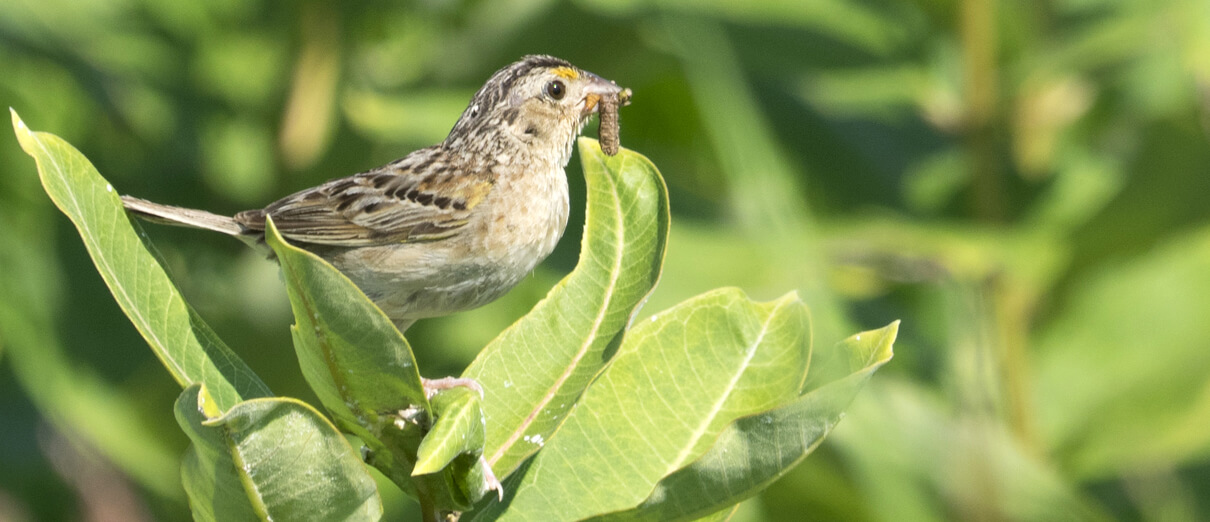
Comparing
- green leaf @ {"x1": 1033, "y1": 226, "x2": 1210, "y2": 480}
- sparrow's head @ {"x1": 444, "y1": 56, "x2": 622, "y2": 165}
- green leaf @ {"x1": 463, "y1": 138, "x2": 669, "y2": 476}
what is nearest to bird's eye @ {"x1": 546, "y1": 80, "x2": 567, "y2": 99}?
sparrow's head @ {"x1": 444, "y1": 56, "x2": 622, "y2": 165}

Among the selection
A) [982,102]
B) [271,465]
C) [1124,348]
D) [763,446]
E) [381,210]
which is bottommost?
[271,465]

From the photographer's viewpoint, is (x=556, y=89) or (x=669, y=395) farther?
(x=556, y=89)

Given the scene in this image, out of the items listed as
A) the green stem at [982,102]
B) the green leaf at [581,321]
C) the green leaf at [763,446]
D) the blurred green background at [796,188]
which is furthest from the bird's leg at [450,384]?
the green stem at [982,102]

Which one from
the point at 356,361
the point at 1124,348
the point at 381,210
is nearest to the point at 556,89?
the point at 381,210

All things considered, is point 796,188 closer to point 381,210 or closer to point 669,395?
point 381,210

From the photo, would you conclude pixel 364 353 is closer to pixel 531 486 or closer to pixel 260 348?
pixel 531 486

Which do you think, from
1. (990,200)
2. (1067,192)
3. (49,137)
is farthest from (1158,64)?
(49,137)

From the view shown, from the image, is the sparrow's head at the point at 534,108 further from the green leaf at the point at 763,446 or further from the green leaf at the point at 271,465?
the green leaf at the point at 271,465

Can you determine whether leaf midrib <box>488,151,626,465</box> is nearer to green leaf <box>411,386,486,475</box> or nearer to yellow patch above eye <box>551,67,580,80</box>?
green leaf <box>411,386,486,475</box>
